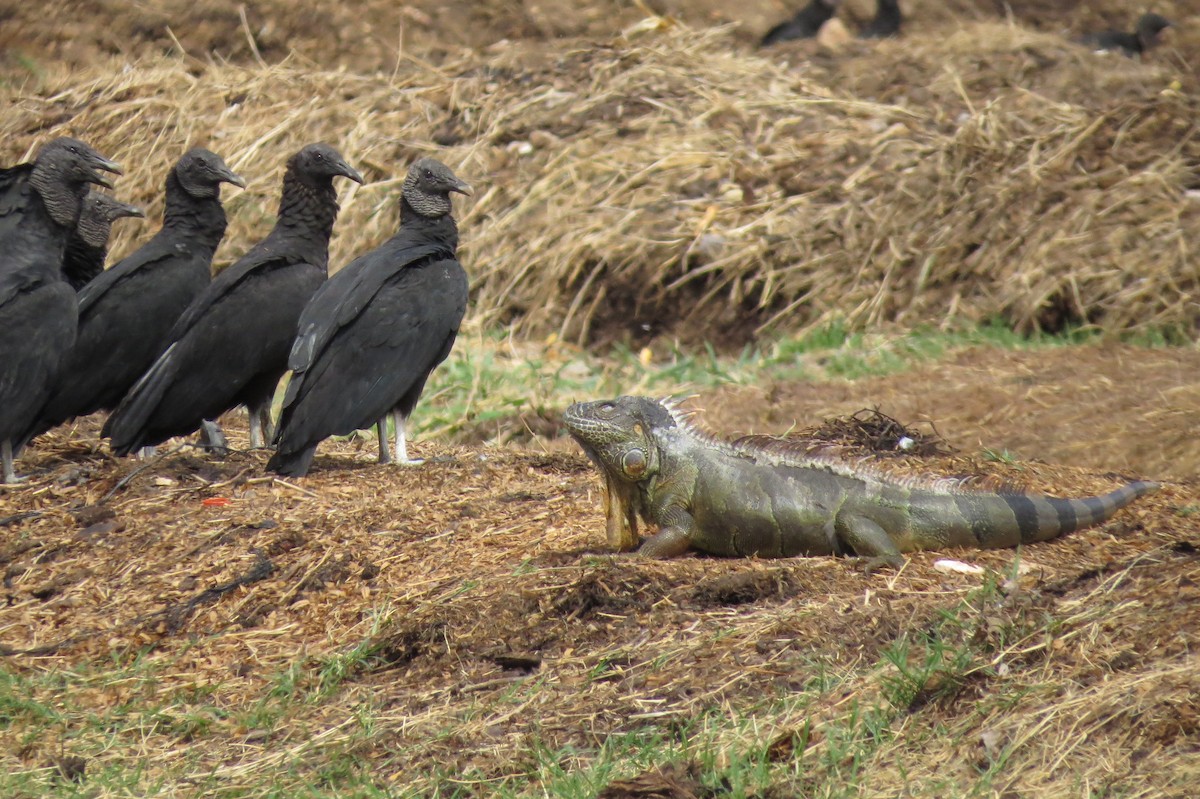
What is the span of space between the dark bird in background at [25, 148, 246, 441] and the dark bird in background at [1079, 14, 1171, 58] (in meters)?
8.82

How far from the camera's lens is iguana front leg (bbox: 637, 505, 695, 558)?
5.08 m

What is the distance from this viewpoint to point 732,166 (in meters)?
11.5

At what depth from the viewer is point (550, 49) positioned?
13.4m

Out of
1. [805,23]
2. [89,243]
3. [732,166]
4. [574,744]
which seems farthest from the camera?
[805,23]

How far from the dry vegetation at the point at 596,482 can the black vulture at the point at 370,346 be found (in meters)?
0.24

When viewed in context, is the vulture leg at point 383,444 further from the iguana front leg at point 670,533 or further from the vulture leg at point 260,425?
the iguana front leg at point 670,533

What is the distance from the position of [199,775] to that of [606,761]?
1.10m

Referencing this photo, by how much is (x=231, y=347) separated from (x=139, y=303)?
0.66 m

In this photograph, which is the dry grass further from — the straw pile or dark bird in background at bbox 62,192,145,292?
the straw pile

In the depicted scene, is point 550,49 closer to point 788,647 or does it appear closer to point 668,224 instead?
point 668,224

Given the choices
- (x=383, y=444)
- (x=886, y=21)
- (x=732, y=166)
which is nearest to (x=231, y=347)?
(x=383, y=444)

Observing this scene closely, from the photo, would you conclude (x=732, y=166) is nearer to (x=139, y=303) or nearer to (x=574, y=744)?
(x=139, y=303)

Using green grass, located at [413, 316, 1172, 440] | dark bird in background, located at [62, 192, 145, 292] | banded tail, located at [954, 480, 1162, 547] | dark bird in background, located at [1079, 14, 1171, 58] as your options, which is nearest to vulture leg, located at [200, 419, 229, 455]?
dark bird in background, located at [62, 192, 145, 292]

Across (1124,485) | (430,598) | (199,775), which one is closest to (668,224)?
(1124,485)
